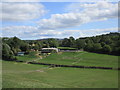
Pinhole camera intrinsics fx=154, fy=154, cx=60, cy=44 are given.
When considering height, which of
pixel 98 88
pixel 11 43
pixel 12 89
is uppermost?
pixel 11 43

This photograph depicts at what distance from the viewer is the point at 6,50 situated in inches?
2082

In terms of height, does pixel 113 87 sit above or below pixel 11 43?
below

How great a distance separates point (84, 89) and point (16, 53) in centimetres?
5105

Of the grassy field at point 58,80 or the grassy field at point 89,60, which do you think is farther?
the grassy field at point 89,60

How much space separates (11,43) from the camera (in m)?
73.1

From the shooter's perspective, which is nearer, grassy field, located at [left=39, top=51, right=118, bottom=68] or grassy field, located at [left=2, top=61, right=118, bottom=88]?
grassy field, located at [left=2, top=61, right=118, bottom=88]

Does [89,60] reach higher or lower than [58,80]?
higher

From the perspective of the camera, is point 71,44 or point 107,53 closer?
point 107,53

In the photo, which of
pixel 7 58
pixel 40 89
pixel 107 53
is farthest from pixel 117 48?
pixel 40 89

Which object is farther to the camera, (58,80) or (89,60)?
(89,60)

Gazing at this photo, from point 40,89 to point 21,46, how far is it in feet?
196

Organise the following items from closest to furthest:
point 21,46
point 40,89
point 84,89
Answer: point 40,89
point 84,89
point 21,46

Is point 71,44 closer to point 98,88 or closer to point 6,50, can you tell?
point 6,50

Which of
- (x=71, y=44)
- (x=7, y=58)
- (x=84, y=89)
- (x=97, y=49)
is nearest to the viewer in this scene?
(x=84, y=89)
